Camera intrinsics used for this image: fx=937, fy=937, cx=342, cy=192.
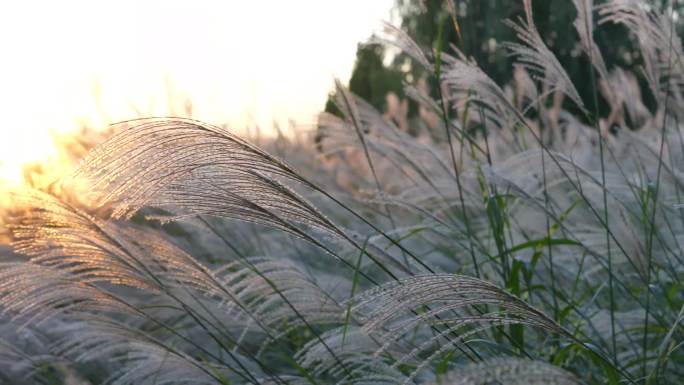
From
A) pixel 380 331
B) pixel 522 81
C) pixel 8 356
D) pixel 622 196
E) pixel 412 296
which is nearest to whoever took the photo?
pixel 412 296

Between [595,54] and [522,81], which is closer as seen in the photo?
[595,54]

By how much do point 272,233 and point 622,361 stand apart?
84.8 inches

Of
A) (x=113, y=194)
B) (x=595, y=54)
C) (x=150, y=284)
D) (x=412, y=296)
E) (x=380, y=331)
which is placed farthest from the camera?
(x=595, y=54)

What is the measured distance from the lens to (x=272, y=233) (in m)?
4.42

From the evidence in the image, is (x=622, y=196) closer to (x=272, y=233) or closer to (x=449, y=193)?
(x=449, y=193)

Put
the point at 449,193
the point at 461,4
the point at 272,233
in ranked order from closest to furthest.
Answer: the point at 449,193 < the point at 272,233 < the point at 461,4

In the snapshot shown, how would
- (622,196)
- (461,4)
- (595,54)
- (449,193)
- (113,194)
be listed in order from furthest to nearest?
1. (461,4)
2. (622,196)
3. (449,193)
4. (595,54)
5. (113,194)

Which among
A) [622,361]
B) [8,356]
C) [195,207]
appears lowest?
[622,361]

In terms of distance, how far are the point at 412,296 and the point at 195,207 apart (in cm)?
44

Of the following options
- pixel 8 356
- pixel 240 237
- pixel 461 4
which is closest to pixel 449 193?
pixel 240 237

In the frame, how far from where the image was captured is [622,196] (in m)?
3.14

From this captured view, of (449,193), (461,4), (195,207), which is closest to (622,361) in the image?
(449,193)

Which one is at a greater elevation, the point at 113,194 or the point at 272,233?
the point at 113,194

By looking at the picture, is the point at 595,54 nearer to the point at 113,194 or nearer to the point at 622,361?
the point at 622,361
